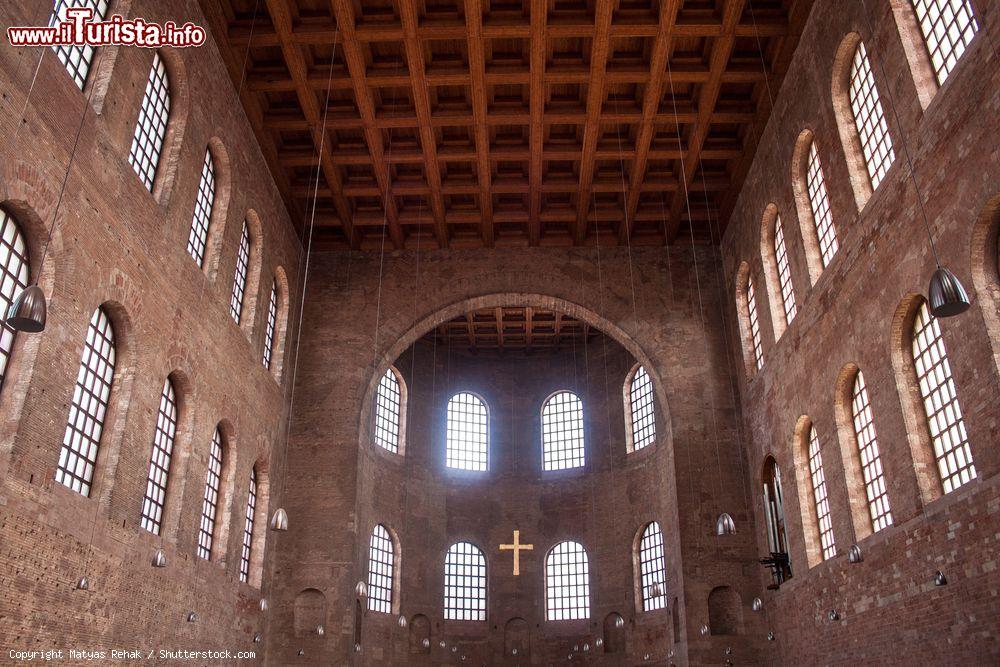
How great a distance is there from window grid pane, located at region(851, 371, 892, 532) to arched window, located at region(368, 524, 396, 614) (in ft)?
52.8

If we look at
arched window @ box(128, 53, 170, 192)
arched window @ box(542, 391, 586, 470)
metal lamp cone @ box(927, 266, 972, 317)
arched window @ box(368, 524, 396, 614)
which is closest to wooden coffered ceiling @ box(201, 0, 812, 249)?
arched window @ box(128, 53, 170, 192)

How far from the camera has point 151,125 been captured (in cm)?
1440

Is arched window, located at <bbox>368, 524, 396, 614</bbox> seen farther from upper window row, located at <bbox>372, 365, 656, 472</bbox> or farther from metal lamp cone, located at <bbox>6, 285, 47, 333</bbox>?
metal lamp cone, located at <bbox>6, 285, 47, 333</bbox>

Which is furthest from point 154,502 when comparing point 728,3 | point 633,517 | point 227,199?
point 633,517

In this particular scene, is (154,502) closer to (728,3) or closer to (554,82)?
(554,82)

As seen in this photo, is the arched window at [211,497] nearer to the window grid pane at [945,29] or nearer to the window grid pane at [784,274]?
the window grid pane at [784,274]

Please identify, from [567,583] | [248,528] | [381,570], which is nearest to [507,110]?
[248,528]

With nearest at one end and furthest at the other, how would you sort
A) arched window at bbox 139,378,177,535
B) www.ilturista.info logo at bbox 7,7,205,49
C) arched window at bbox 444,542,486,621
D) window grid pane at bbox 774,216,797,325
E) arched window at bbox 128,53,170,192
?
www.ilturista.info logo at bbox 7,7,205,49
arched window at bbox 128,53,170,192
arched window at bbox 139,378,177,535
window grid pane at bbox 774,216,797,325
arched window at bbox 444,542,486,621

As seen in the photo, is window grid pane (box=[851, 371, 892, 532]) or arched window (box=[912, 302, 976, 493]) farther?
window grid pane (box=[851, 371, 892, 532])

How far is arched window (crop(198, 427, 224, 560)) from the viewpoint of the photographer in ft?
55.1

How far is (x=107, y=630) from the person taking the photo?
12.3 meters

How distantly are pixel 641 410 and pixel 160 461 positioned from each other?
58.8 ft

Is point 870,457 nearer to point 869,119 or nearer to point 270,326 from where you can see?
point 869,119

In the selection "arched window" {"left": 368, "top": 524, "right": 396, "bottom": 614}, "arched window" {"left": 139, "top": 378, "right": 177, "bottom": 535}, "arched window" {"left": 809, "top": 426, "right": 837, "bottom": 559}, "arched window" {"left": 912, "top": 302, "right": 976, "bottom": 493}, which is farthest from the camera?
"arched window" {"left": 368, "top": 524, "right": 396, "bottom": 614}
